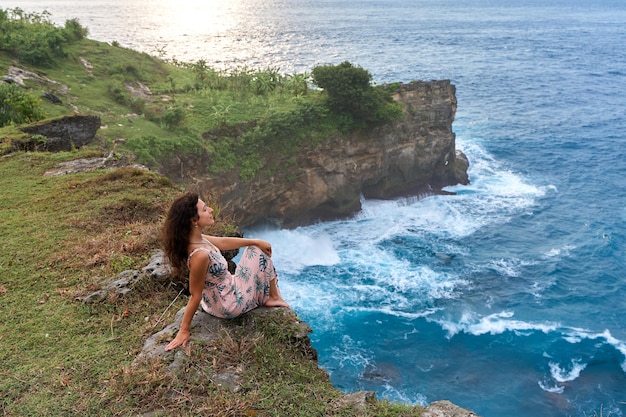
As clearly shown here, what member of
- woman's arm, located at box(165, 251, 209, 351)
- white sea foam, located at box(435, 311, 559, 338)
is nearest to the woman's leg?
woman's arm, located at box(165, 251, 209, 351)

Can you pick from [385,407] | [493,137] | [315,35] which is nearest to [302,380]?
[385,407]

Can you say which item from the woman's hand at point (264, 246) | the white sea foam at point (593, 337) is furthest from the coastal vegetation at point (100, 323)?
the white sea foam at point (593, 337)

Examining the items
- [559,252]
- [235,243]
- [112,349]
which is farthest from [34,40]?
[559,252]

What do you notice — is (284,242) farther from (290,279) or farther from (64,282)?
(64,282)

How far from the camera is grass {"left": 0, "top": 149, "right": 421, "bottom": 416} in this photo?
6012 millimetres

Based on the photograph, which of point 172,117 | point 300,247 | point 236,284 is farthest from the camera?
point 300,247

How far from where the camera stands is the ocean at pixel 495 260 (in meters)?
20.5

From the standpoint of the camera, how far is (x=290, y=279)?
1093 inches

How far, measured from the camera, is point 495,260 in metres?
28.9

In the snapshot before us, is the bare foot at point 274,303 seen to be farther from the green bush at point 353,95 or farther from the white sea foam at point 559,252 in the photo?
the white sea foam at point 559,252

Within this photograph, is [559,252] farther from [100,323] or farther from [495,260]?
[100,323]

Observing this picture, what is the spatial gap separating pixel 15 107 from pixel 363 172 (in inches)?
843

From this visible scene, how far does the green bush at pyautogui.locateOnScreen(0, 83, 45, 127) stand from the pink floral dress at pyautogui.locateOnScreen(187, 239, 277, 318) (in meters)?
16.1

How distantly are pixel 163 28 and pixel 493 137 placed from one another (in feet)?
236
